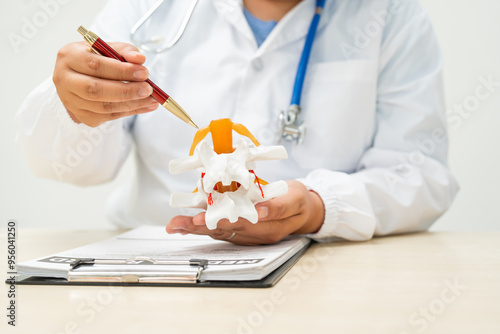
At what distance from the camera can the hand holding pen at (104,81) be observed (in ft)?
1.97

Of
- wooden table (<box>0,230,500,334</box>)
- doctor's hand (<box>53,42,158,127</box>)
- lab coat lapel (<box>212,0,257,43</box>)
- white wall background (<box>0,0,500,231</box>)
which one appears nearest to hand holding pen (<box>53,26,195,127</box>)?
doctor's hand (<box>53,42,158,127</box>)

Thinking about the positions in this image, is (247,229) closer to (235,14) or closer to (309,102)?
(309,102)

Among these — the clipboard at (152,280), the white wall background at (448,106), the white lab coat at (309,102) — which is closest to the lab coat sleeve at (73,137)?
the white lab coat at (309,102)

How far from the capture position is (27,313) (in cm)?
42

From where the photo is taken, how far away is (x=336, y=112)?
3.02ft

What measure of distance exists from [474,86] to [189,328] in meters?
1.40

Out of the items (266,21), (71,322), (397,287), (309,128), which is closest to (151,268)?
(71,322)

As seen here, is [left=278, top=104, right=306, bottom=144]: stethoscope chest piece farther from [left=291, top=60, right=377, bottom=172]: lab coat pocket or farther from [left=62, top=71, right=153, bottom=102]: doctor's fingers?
[left=62, top=71, right=153, bottom=102]: doctor's fingers

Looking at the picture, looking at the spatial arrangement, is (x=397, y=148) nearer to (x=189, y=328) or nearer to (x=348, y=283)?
(x=348, y=283)

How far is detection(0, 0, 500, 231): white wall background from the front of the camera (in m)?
1.54

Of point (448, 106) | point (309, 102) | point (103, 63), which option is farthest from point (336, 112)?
point (448, 106)

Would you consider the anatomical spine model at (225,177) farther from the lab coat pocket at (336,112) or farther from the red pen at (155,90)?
the lab coat pocket at (336,112)

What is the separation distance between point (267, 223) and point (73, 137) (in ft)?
1.26

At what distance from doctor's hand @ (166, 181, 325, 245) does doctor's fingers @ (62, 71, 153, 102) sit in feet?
0.49
